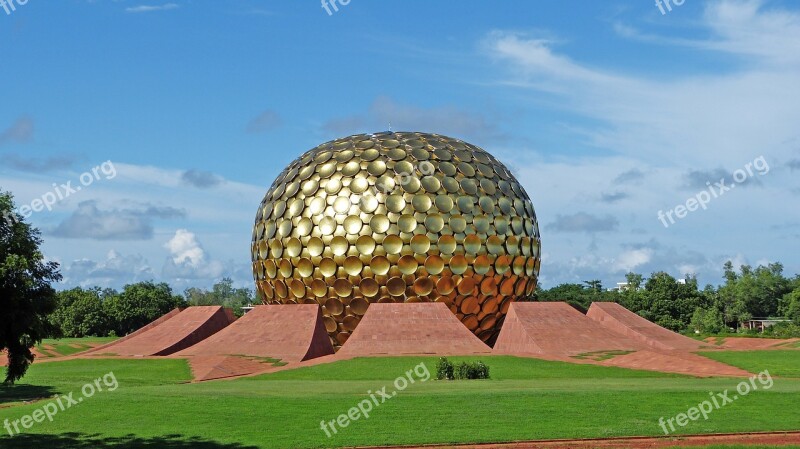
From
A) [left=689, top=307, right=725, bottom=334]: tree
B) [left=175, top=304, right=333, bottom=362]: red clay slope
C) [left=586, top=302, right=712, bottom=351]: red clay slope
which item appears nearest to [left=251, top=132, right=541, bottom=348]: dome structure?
[left=175, top=304, right=333, bottom=362]: red clay slope

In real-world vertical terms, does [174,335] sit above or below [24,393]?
above

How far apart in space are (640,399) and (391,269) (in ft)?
48.4

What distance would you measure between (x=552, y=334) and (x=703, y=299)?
3640cm

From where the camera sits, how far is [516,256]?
33.0m

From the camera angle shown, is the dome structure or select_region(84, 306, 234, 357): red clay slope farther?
select_region(84, 306, 234, 357): red clay slope

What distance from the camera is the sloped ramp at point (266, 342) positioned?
27017 mm

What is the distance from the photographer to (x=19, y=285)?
12.9m

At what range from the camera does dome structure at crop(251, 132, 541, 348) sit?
1221 inches

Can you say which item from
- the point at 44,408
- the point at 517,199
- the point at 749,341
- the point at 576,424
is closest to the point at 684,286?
the point at 749,341

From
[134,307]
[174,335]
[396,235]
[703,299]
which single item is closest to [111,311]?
[134,307]

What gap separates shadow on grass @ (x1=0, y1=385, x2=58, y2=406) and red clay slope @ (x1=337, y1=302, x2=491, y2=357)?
10.1 m

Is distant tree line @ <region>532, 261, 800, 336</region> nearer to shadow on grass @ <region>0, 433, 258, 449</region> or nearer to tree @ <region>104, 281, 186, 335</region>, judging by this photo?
tree @ <region>104, 281, 186, 335</region>

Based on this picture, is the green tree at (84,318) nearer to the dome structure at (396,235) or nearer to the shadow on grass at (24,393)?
the dome structure at (396,235)

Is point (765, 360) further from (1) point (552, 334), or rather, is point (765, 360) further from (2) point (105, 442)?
(2) point (105, 442)
